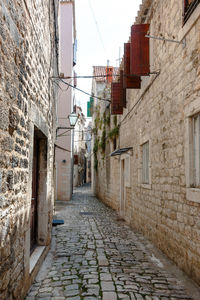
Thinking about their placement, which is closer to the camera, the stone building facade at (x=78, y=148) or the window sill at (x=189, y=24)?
the window sill at (x=189, y=24)

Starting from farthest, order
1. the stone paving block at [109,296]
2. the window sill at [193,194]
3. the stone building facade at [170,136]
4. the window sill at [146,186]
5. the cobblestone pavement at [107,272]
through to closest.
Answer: the window sill at [146,186], the stone building facade at [170,136], the window sill at [193,194], the cobblestone pavement at [107,272], the stone paving block at [109,296]

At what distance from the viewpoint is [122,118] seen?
10.9 meters

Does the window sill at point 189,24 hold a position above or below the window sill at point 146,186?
above

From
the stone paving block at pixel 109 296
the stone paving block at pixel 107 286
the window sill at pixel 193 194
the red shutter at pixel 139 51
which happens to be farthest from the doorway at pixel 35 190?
the red shutter at pixel 139 51

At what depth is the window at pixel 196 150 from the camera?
4055 mm

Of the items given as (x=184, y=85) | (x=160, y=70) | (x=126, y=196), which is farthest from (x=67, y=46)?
(x=184, y=85)

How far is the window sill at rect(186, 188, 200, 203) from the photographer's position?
3.85 m

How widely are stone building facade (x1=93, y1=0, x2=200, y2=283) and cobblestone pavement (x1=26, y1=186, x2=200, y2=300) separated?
0.88 feet

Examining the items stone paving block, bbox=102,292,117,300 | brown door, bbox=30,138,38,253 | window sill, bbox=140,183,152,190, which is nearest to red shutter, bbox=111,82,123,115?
window sill, bbox=140,183,152,190

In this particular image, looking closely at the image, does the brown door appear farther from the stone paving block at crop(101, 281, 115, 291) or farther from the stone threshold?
the stone paving block at crop(101, 281, 115, 291)

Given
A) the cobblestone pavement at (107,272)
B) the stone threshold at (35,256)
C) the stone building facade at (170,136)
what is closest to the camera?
the cobblestone pavement at (107,272)

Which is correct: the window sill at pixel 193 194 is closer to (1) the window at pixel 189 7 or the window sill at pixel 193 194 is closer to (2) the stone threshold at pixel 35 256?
(2) the stone threshold at pixel 35 256

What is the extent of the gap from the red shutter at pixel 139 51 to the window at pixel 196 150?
8.97 feet

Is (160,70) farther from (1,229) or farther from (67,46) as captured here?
(67,46)
